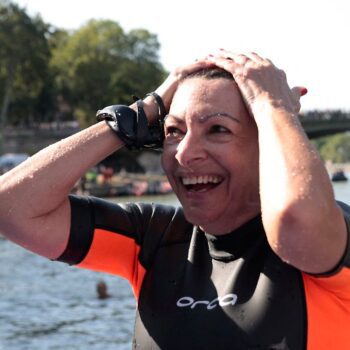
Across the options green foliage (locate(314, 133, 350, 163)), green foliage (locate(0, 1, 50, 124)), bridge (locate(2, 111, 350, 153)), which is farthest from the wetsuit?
green foliage (locate(314, 133, 350, 163))

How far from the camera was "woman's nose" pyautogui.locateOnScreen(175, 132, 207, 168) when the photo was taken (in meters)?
2.79

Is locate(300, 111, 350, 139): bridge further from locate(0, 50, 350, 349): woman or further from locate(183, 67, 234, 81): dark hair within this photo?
locate(183, 67, 234, 81): dark hair

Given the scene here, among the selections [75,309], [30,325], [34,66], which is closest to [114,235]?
[30,325]

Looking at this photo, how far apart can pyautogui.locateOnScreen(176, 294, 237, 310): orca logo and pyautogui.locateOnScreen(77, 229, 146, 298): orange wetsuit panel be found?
0.27m

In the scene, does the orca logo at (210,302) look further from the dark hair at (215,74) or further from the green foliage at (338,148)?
the green foliage at (338,148)

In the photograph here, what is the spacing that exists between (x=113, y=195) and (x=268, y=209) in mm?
48825

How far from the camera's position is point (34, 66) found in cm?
7106

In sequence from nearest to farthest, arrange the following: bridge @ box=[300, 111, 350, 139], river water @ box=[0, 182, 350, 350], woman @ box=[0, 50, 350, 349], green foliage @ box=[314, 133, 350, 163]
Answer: woman @ box=[0, 50, 350, 349] < river water @ box=[0, 182, 350, 350] < bridge @ box=[300, 111, 350, 139] < green foliage @ box=[314, 133, 350, 163]

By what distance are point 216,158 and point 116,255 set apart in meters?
0.61

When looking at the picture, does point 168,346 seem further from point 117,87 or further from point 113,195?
point 117,87

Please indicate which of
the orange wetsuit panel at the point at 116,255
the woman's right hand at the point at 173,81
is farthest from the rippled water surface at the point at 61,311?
the woman's right hand at the point at 173,81

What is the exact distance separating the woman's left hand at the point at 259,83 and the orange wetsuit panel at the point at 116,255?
720 mm

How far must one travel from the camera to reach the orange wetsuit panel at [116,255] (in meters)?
3.12

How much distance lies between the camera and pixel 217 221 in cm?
288
